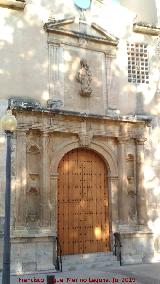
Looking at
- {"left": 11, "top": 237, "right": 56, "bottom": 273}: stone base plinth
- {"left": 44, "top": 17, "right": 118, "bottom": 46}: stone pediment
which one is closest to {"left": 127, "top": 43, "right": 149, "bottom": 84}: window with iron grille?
{"left": 44, "top": 17, "right": 118, "bottom": 46}: stone pediment

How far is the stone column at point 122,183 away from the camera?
38.1ft

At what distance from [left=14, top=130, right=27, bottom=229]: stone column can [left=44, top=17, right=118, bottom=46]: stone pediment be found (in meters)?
3.33

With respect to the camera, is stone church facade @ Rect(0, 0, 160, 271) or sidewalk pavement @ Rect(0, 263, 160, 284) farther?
stone church facade @ Rect(0, 0, 160, 271)

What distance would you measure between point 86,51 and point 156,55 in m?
2.67

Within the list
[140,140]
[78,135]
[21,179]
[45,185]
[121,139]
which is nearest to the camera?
[21,179]

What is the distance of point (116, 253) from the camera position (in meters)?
11.4

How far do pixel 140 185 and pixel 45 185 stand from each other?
3.11 metres

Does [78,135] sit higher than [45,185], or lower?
higher

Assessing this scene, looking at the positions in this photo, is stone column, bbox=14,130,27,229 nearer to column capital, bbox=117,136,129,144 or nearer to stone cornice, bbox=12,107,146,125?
stone cornice, bbox=12,107,146,125

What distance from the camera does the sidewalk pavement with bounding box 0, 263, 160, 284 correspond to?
29.3 ft

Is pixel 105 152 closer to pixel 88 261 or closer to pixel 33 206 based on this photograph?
pixel 33 206

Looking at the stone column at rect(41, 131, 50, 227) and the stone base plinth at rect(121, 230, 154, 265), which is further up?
the stone column at rect(41, 131, 50, 227)

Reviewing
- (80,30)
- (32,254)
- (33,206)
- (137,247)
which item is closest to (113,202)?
(137,247)

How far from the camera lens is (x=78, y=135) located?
1144cm
